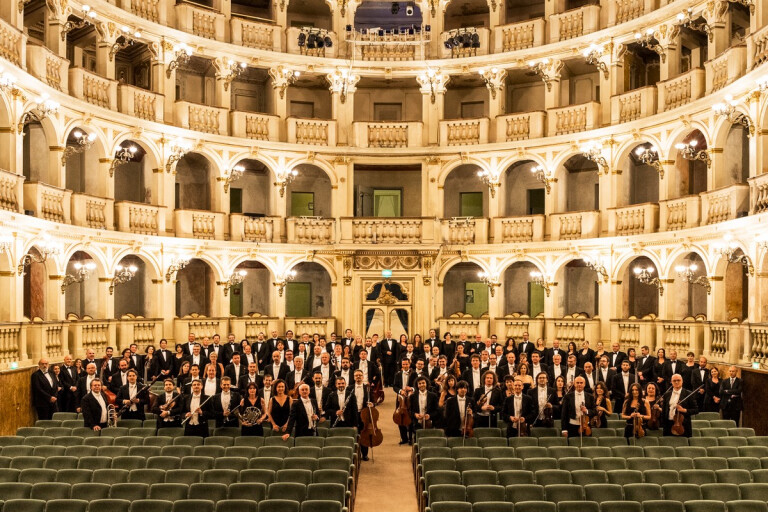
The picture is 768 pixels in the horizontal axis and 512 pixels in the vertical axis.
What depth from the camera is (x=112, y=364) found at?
1817cm

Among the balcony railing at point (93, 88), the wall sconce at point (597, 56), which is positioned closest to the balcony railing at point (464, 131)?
the wall sconce at point (597, 56)

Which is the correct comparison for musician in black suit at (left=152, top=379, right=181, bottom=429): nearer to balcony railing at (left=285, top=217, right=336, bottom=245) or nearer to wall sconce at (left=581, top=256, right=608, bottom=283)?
balcony railing at (left=285, top=217, right=336, bottom=245)

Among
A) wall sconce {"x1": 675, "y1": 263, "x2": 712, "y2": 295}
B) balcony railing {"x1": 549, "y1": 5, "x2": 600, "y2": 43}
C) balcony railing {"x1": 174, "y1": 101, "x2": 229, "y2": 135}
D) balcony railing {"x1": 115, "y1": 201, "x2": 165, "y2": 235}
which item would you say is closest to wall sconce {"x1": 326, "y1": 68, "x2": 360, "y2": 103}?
balcony railing {"x1": 174, "y1": 101, "x2": 229, "y2": 135}

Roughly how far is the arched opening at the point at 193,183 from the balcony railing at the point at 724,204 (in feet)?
54.0

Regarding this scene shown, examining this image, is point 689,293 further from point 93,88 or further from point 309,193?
point 93,88

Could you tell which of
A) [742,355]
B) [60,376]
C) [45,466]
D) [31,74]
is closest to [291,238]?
[31,74]

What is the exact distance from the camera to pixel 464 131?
28.4m

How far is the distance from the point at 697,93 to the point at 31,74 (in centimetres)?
1769

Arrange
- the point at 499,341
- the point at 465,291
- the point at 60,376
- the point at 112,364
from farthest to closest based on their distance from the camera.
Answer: the point at 465,291 < the point at 499,341 < the point at 112,364 < the point at 60,376

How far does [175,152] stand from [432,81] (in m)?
9.30

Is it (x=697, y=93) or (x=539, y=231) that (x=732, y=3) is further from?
(x=539, y=231)

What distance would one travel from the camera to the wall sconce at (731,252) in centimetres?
1947

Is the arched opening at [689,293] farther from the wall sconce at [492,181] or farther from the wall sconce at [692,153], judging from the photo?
the wall sconce at [492,181]

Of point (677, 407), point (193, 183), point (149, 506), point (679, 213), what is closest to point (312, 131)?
point (193, 183)
